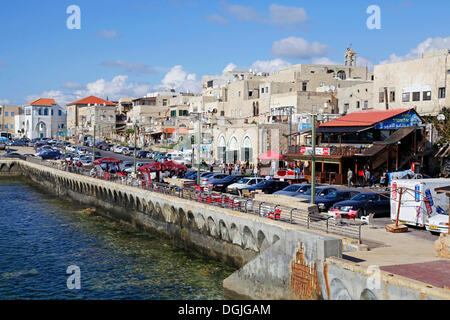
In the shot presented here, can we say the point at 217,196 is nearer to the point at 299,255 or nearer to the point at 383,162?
the point at 299,255

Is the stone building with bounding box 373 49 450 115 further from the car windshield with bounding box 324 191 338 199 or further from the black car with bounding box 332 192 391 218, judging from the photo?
the black car with bounding box 332 192 391 218

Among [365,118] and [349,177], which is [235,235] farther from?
[365,118]

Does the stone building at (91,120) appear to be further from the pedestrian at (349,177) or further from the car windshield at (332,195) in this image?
the car windshield at (332,195)

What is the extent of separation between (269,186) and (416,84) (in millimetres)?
21947

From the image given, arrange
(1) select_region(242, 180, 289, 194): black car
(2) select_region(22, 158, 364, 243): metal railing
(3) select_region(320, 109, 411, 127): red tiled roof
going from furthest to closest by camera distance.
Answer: (3) select_region(320, 109, 411, 127): red tiled roof
(1) select_region(242, 180, 289, 194): black car
(2) select_region(22, 158, 364, 243): metal railing

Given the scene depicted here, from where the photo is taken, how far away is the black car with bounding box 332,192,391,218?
89.2ft

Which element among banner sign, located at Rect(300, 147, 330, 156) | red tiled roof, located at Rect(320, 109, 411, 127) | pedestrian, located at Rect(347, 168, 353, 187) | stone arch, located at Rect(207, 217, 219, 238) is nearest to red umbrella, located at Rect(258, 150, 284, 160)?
banner sign, located at Rect(300, 147, 330, 156)

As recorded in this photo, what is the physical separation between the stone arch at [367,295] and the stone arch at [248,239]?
9253mm

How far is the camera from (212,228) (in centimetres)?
2742

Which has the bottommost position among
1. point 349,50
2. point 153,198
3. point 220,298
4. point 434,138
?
point 220,298

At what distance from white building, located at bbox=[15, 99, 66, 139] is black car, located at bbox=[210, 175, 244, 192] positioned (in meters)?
109

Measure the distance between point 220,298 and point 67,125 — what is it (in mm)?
136375

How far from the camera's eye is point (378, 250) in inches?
758
